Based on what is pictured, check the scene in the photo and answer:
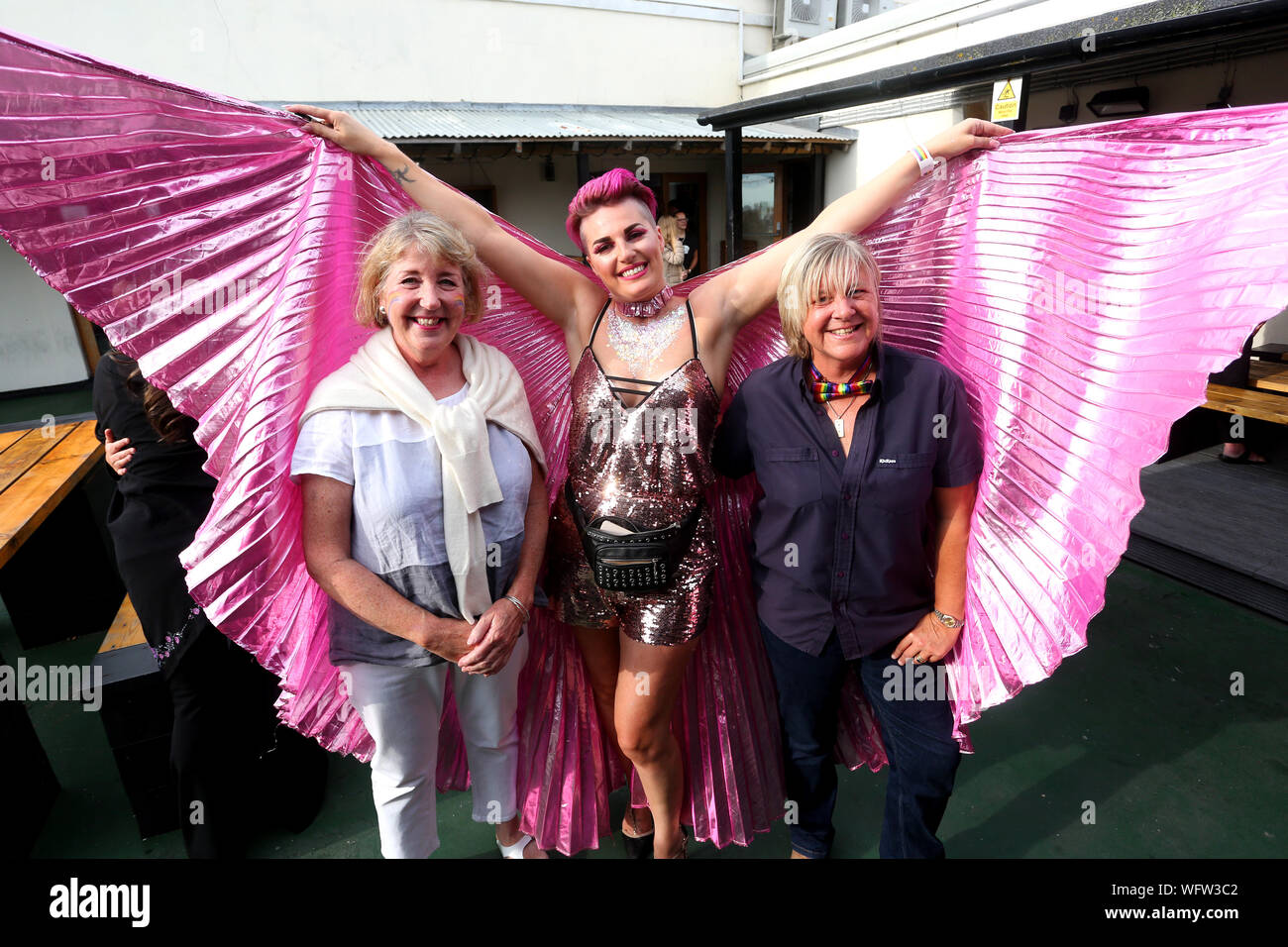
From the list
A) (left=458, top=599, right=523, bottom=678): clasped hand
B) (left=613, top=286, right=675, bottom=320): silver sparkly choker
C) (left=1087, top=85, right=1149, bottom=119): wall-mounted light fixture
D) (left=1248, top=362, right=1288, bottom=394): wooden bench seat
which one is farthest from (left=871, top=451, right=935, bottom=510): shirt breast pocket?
(left=1087, top=85, right=1149, bottom=119): wall-mounted light fixture

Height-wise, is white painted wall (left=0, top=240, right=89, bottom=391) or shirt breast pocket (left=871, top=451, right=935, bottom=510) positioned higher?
shirt breast pocket (left=871, top=451, right=935, bottom=510)

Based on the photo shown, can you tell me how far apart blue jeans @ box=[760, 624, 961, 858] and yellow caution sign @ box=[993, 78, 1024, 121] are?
155 cm

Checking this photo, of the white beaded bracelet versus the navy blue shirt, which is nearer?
the navy blue shirt

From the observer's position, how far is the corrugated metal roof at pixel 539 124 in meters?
8.49

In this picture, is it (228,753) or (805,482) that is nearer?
(805,482)

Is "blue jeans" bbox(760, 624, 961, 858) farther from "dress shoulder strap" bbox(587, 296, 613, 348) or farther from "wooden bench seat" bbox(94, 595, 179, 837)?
"wooden bench seat" bbox(94, 595, 179, 837)

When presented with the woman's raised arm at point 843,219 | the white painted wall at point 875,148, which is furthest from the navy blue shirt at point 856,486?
the white painted wall at point 875,148

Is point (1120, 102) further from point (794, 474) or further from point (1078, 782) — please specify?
point (794, 474)

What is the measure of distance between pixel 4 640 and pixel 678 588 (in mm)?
3774

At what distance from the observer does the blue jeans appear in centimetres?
174

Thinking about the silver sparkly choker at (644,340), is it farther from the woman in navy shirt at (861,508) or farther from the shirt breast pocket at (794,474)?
the shirt breast pocket at (794,474)

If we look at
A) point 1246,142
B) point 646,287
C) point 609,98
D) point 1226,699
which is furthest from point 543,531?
point 609,98

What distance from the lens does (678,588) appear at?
1816 millimetres

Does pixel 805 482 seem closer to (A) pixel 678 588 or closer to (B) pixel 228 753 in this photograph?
(A) pixel 678 588
